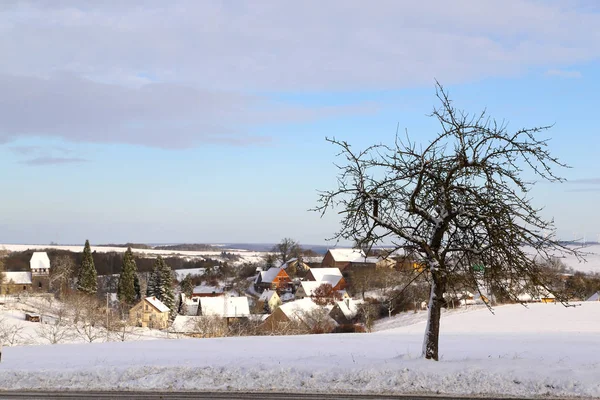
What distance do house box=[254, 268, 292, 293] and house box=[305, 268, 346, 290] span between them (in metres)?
5.29

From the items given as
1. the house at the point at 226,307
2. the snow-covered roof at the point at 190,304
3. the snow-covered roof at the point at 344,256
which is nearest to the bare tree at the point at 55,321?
the house at the point at 226,307

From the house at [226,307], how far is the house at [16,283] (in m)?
43.6

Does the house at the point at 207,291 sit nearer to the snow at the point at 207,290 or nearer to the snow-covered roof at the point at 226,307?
the snow at the point at 207,290

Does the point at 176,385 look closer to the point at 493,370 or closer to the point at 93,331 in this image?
the point at 493,370

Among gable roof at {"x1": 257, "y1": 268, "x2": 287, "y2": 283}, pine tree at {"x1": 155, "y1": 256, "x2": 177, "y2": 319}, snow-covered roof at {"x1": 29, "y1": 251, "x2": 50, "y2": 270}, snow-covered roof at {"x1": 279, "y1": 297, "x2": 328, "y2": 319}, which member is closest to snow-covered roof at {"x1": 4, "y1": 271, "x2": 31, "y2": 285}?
snow-covered roof at {"x1": 29, "y1": 251, "x2": 50, "y2": 270}

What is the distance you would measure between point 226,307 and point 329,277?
122 feet

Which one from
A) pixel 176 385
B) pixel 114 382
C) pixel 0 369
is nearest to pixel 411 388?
pixel 176 385

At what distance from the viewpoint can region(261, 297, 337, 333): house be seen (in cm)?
5641

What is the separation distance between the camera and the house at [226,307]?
69.8 m

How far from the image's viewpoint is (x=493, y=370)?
1338 cm

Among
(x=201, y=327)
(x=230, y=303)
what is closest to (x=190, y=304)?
(x=230, y=303)

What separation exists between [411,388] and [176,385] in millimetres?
5349

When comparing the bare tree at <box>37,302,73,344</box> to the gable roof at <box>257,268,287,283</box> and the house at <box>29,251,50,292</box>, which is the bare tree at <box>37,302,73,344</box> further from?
the gable roof at <box>257,268,287,283</box>

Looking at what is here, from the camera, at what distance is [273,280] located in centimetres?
11244
